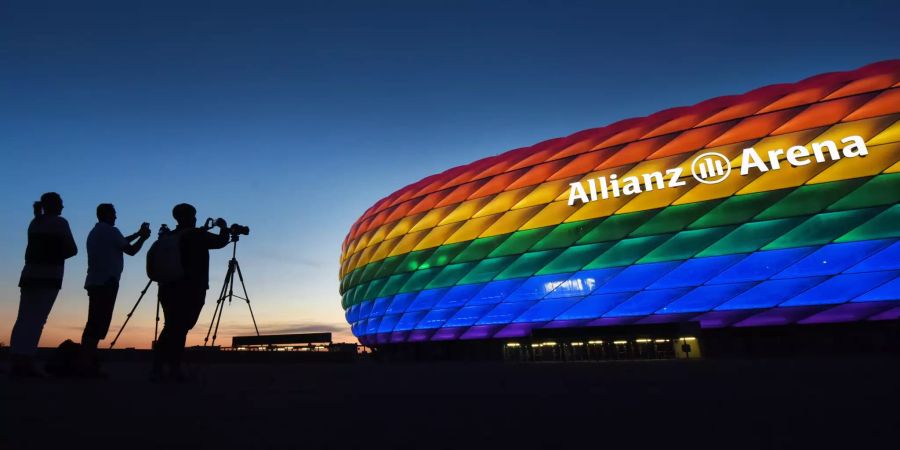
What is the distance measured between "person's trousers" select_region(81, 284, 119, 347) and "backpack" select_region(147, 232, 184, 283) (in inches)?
26.8

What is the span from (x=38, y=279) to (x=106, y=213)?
0.91 metres

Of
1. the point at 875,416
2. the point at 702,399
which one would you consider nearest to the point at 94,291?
the point at 702,399

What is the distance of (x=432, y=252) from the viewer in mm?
20812

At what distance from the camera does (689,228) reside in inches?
589

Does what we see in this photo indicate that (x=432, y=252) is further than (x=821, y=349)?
Yes

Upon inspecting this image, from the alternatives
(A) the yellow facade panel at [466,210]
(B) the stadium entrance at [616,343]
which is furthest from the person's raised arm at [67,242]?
(A) the yellow facade panel at [466,210]

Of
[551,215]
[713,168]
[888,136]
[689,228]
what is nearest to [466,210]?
[551,215]

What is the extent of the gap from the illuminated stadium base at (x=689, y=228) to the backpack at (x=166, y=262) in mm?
12462

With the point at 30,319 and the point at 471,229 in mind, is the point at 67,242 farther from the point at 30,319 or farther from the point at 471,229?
the point at 471,229

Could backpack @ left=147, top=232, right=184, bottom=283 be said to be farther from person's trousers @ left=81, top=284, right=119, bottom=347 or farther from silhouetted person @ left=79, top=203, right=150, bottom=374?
person's trousers @ left=81, top=284, right=119, bottom=347

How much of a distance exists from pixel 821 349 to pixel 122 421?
1695 centimetres

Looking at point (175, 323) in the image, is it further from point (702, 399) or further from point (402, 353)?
point (402, 353)

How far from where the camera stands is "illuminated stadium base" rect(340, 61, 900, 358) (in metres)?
13.3

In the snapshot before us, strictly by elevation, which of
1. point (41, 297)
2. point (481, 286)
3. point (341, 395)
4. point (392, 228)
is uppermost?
point (392, 228)
